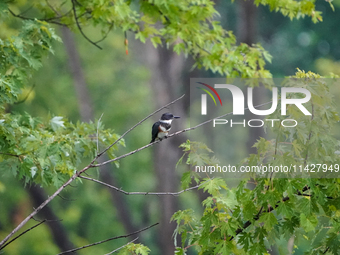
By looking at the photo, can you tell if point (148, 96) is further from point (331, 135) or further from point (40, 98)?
point (331, 135)

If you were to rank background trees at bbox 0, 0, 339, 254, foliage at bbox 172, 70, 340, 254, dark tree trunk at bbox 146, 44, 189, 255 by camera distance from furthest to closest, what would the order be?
background trees at bbox 0, 0, 339, 254 < dark tree trunk at bbox 146, 44, 189, 255 < foliage at bbox 172, 70, 340, 254

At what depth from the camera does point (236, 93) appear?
5.60 ft

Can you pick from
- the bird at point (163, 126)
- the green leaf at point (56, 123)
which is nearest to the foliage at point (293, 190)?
the bird at point (163, 126)

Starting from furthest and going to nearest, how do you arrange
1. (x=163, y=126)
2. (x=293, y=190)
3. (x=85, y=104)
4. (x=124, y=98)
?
(x=124, y=98), (x=85, y=104), (x=163, y=126), (x=293, y=190)

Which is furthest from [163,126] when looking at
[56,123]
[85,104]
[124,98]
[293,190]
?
[124,98]

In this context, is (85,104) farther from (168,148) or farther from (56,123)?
(56,123)

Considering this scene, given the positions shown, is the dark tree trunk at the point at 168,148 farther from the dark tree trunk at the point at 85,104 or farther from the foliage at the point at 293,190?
the foliage at the point at 293,190

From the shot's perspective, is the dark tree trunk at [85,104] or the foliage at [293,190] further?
the dark tree trunk at [85,104]

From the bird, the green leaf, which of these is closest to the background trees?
the bird

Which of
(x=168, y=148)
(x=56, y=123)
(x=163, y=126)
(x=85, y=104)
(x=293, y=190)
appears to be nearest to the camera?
(x=293, y=190)

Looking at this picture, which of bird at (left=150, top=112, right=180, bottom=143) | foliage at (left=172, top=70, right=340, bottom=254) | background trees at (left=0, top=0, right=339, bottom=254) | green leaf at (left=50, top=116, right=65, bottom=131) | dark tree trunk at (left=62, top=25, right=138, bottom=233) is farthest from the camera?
dark tree trunk at (left=62, top=25, right=138, bottom=233)

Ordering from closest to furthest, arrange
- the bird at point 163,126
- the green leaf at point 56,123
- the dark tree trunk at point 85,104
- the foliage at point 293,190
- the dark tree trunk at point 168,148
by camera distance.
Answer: the foliage at point 293,190, the green leaf at point 56,123, the bird at point 163,126, the dark tree trunk at point 168,148, the dark tree trunk at point 85,104

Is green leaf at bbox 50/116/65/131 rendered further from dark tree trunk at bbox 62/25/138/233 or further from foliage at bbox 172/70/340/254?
dark tree trunk at bbox 62/25/138/233

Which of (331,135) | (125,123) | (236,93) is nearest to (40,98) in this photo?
(125,123)
